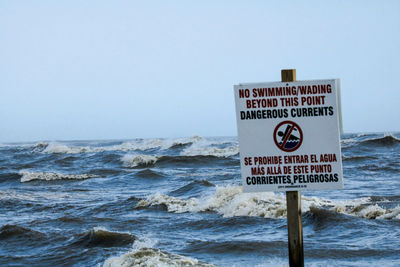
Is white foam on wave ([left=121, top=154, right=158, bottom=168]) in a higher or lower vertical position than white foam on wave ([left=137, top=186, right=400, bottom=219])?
higher

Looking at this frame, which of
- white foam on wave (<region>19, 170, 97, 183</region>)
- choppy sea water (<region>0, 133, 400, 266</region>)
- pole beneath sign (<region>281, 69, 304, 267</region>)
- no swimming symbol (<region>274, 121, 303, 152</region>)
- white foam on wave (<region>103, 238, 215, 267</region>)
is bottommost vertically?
choppy sea water (<region>0, 133, 400, 266</region>)

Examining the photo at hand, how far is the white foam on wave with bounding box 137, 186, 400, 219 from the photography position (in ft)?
38.0

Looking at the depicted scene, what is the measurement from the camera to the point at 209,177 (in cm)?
2123

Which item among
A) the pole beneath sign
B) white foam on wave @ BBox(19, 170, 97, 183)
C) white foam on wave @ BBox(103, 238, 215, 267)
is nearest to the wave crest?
white foam on wave @ BBox(103, 238, 215, 267)

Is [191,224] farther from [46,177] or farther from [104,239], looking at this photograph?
[46,177]

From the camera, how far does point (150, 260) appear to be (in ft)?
26.7

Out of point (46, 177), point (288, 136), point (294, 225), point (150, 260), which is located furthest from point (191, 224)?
point (46, 177)

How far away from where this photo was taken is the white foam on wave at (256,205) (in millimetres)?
11578

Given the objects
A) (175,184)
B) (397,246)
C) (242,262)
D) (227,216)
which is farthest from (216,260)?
(175,184)

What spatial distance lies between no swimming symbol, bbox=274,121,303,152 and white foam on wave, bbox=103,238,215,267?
3.40 metres

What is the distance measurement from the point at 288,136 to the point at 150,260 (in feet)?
12.2

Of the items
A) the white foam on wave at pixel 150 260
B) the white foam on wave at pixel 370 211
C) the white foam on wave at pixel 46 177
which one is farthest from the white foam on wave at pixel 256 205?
the white foam on wave at pixel 46 177

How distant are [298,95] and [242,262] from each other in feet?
12.8

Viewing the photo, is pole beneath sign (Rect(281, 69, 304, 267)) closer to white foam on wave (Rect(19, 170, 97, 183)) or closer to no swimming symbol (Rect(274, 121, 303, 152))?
no swimming symbol (Rect(274, 121, 303, 152))
